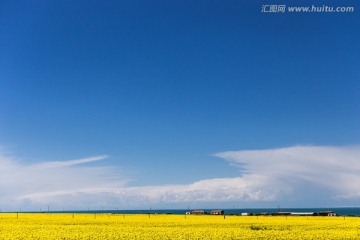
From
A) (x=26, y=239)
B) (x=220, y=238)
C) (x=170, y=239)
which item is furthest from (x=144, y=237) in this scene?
(x=26, y=239)

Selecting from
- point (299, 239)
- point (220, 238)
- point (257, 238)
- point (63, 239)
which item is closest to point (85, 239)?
point (63, 239)

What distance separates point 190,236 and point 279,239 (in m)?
9.32

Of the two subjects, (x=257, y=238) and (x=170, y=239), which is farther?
(x=257, y=238)

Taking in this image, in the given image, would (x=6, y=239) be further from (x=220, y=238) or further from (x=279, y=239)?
(x=279, y=239)

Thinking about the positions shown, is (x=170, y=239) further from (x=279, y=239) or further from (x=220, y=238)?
(x=279, y=239)

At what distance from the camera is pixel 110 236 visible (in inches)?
1769

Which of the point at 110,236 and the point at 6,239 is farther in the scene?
the point at 110,236

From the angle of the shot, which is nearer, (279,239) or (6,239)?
(6,239)

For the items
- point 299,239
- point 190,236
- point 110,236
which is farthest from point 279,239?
point 110,236

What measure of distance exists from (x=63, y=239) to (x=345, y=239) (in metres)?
29.3

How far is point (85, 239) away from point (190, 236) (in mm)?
10940

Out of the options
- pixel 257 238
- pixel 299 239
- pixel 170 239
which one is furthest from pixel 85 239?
pixel 299 239

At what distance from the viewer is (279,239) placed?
4431 cm

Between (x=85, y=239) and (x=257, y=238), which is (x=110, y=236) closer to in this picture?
(x=85, y=239)
